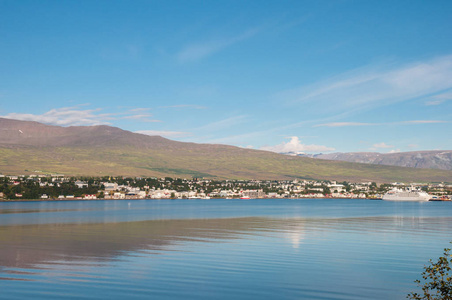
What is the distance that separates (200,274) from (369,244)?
24491mm

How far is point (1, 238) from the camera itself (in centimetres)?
5528

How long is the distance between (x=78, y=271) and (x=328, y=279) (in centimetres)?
1713

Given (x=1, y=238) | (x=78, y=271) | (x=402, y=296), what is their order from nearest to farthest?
(x=402, y=296) → (x=78, y=271) → (x=1, y=238)

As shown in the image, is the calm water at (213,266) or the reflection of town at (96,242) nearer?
the calm water at (213,266)

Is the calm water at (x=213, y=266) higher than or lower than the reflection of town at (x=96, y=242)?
higher

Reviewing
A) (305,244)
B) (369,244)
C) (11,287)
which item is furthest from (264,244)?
(11,287)

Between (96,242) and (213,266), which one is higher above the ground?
(213,266)

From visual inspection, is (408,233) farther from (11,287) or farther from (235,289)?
(11,287)

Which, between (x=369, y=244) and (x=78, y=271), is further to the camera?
(x=369, y=244)

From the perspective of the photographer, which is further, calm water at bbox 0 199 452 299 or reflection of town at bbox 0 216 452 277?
reflection of town at bbox 0 216 452 277

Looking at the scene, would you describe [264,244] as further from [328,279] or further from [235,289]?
[235,289]

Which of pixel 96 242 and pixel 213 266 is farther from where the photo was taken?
pixel 96 242

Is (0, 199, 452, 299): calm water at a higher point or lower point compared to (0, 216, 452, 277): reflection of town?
higher

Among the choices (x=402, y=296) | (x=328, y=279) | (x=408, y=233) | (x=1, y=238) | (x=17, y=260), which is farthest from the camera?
(x=408, y=233)
